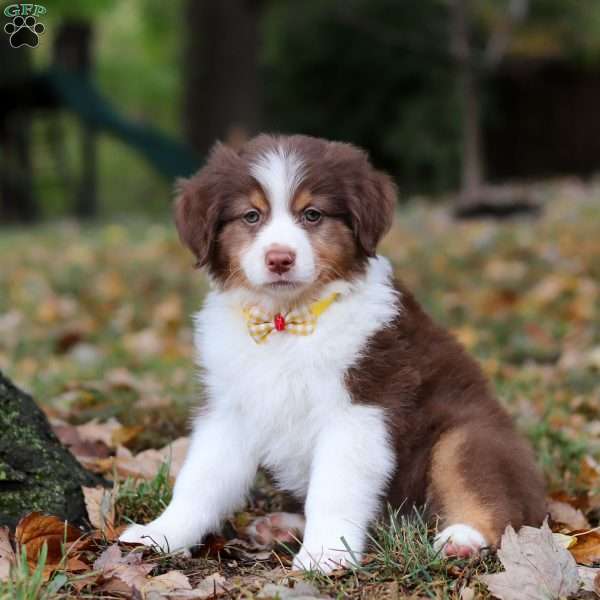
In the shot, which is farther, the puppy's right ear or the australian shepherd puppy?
the puppy's right ear

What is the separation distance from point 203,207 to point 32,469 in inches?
48.5

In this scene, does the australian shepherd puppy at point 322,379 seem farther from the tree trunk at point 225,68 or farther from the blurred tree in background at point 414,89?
the blurred tree in background at point 414,89

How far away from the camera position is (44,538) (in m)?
3.31

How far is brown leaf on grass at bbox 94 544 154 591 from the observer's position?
3.14 m

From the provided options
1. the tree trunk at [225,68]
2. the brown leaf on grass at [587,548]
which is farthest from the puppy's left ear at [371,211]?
the tree trunk at [225,68]

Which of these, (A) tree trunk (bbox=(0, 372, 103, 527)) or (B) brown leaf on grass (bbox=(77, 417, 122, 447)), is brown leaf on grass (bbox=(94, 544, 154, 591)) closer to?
(A) tree trunk (bbox=(0, 372, 103, 527))

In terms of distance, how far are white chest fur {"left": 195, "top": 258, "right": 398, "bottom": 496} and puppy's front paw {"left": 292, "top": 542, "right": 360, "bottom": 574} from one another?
454 millimetres

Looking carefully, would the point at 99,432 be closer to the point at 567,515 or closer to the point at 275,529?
the point at 275,529

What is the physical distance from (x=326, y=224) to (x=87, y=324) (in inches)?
208

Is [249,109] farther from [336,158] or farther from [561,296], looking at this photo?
[336,158]

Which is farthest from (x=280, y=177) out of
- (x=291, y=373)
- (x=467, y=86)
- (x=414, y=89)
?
(x=414, y=89)

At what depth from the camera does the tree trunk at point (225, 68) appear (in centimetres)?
1711

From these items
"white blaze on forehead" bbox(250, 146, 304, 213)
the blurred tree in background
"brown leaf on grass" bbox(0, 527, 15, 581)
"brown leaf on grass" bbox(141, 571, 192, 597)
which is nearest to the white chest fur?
"white blaze on forehead" bbox(250, 146, 304, 213)

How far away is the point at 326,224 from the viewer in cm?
373
